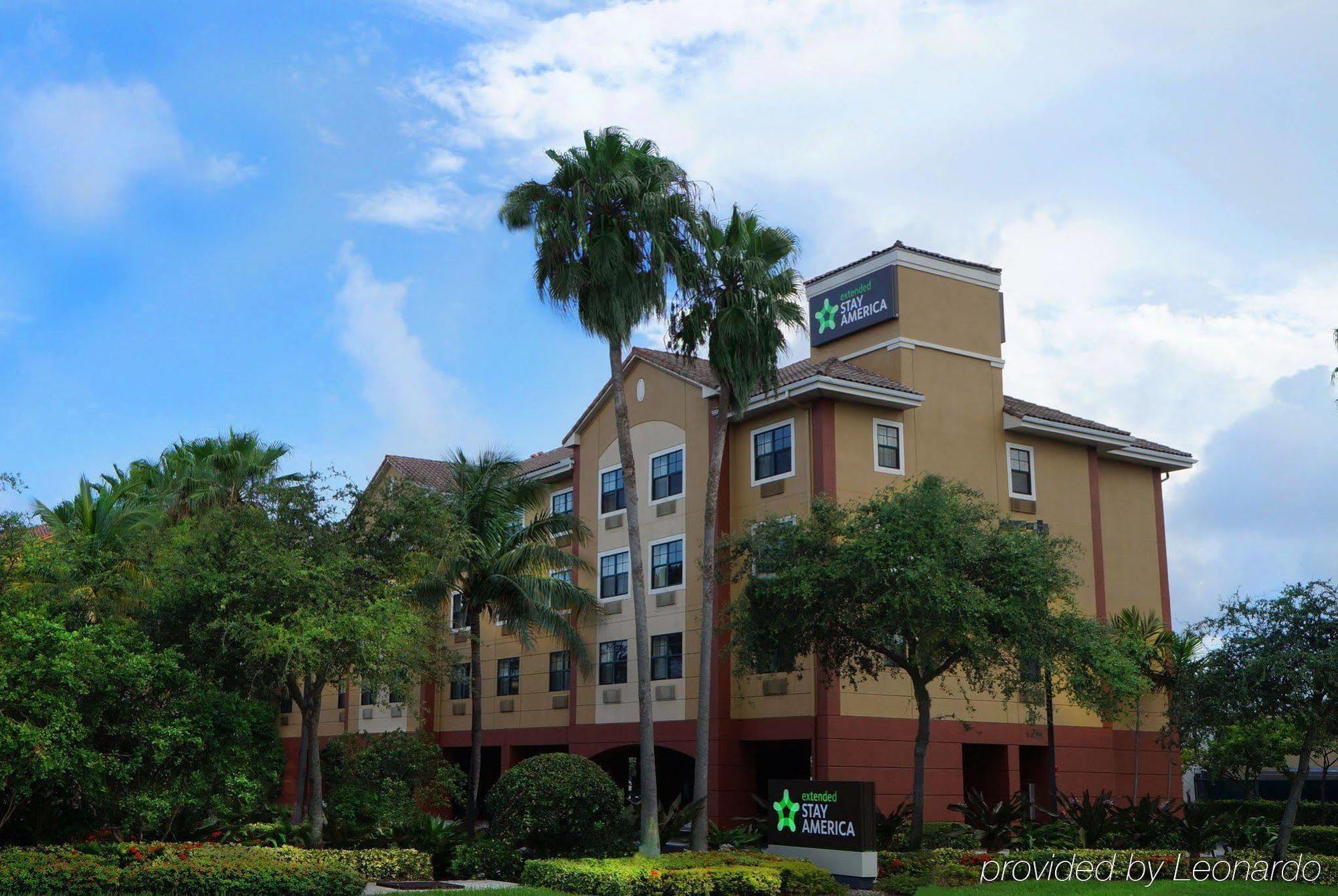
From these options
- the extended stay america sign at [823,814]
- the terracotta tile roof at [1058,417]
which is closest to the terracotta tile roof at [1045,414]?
the terracotta tile roof at [1058,417]

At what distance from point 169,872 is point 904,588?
14.9 meters

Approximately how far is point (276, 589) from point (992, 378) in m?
23.4

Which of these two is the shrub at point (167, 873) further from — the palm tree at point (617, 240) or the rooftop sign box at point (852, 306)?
the rooftop sign box at point (852, 306)

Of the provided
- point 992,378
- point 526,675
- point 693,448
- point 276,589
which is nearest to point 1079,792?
point 992,378

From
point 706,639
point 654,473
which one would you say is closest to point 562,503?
point 654,473

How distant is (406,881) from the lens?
23750 millimetres

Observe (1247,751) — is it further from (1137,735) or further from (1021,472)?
(1021,472)

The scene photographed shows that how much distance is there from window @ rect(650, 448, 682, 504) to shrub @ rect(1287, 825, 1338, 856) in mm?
18846

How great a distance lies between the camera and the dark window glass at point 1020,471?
3884 centimetres

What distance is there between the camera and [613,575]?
41.0 meters

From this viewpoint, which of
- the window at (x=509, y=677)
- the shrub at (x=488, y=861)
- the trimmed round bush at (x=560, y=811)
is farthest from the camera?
the window at (x=509, y=677)

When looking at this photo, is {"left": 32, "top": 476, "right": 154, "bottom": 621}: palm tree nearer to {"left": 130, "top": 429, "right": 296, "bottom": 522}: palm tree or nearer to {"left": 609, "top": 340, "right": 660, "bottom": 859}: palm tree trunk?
{"left": 130, "top": 429, "right": 296, "bottom": 522}: palm tree

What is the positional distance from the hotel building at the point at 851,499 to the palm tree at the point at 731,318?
3901 millimetres

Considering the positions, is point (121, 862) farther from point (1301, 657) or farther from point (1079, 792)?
point (1079, 792)
